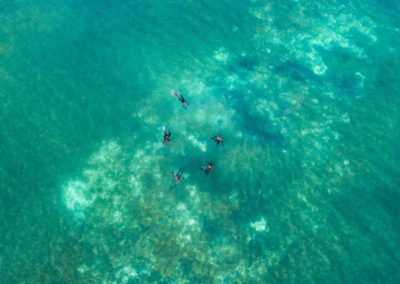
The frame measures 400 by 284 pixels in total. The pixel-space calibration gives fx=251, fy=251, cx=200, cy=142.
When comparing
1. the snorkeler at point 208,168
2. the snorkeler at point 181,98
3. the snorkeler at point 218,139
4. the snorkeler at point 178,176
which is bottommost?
the snorkeler at point 178,176

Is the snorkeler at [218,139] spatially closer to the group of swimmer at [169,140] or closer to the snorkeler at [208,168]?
the group of swimmer at [169,140]

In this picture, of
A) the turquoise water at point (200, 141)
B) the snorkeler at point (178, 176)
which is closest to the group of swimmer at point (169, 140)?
the snorkeler at point (178, 176)

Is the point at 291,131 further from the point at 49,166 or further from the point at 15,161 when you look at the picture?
the point at 15,161

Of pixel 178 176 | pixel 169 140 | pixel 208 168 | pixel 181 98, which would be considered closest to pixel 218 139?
pixel 208 168

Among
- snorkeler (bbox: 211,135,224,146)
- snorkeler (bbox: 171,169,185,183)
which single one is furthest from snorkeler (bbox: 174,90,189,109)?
snorkeler (bbox: 171,169,185,183)

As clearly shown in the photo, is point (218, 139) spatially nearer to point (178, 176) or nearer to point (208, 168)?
point (208, 168)

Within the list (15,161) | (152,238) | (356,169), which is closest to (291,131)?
(356,169)

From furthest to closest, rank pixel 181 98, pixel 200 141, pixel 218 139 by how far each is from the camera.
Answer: pixel 181 98 < pixel 200 141 < pixel 218 139

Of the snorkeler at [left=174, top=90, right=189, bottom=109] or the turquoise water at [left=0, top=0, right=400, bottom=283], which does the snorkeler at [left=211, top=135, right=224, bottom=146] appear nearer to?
the turquoise water at [left=0, top=0, right=400, bottom=283]
